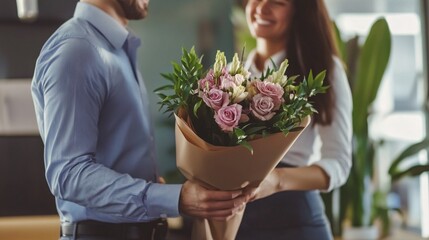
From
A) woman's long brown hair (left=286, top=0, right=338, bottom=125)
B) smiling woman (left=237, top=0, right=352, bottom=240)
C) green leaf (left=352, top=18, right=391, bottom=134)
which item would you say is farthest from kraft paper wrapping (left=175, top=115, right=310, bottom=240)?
green leaf (left=352, top=18, right=391, bottom=134)

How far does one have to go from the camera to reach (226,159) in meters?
1.37

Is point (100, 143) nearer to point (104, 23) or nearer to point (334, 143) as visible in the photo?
point (104, 23)

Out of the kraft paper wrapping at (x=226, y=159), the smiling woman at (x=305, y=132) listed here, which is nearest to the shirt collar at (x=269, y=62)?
the smiling woman at (x=305, y=132)

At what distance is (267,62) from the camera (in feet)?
6.46

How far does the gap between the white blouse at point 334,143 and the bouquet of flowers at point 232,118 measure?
448 millimetres

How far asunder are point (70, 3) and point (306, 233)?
8.95 ft

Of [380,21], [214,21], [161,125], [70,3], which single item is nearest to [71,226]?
[380,21]

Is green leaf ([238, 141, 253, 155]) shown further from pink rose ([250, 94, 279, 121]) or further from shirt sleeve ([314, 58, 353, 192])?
shirt sleeve ([314, 58, 353, 192])

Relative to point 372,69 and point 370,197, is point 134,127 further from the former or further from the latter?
point 370,197

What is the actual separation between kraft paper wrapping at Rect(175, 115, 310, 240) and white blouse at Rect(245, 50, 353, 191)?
0.42 metres

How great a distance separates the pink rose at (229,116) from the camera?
1316mm

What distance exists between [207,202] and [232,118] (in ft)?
0.72

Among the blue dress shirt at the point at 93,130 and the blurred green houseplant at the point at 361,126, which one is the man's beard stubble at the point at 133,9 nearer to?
the blue dress shirt at the point at 93,130

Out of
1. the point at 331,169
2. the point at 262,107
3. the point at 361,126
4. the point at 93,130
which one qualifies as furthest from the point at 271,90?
the point at 361,126
